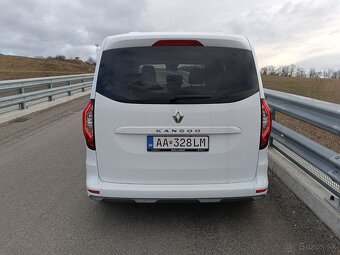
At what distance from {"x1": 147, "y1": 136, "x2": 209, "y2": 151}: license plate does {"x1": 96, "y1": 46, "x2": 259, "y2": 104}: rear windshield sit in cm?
39

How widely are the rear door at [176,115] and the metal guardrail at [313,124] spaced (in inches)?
34.5

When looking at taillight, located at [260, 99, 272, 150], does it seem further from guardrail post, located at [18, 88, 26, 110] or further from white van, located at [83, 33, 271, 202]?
guardrail post, located at [18, 88, 26, 110]

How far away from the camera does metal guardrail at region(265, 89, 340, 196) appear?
3743 millimetres

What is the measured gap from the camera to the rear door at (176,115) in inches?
133

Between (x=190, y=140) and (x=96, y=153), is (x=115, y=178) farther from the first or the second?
(x=190, y=140)

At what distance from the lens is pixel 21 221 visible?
390 centimetres

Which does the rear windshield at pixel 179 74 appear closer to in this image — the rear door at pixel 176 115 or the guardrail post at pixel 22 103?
the rear door at pixel 176 115

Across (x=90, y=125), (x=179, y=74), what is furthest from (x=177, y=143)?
(x=90, y=125)

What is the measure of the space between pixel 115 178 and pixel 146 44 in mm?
1305

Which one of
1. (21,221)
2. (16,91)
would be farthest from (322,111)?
(16,91)

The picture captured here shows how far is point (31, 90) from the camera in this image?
12.9 metres

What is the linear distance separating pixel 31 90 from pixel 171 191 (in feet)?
35.4

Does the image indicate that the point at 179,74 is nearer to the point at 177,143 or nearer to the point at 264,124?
the point at 177,143

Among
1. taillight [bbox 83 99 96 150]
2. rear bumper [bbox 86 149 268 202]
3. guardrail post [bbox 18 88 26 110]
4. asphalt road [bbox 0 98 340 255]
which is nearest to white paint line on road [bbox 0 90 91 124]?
guardrail post [bbox 18 88 26 110]
